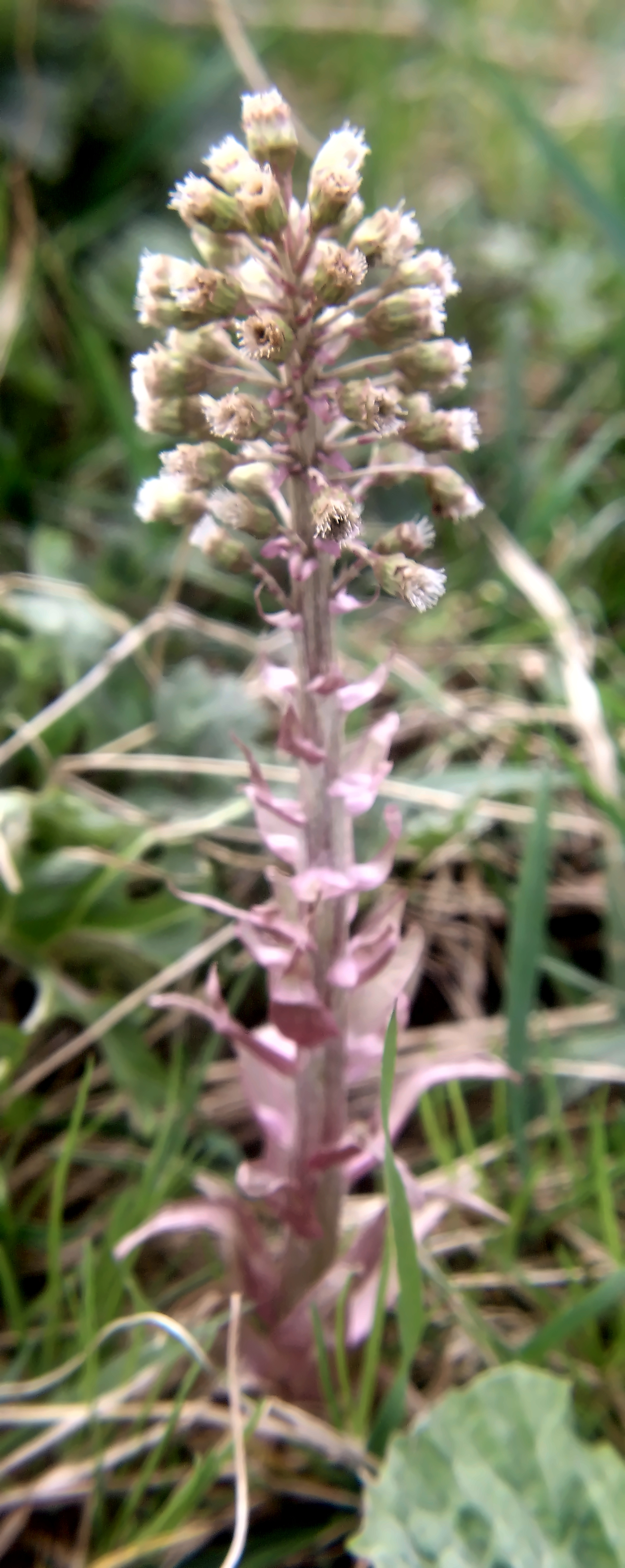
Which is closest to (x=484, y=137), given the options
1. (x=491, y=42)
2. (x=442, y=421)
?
(x=491, y=42)

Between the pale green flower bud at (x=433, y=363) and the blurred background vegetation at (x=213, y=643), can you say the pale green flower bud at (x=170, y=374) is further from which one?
the blurred background vegetation at (x=213, y=643)

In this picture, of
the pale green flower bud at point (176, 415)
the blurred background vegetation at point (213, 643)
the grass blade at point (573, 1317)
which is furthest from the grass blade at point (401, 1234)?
the pale green flower bud at point (176, 415)

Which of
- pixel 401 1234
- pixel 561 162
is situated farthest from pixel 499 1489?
pixel 561 162

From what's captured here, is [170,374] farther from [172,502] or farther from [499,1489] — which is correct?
[499,1489]

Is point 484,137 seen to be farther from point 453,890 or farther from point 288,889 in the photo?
point 288,889

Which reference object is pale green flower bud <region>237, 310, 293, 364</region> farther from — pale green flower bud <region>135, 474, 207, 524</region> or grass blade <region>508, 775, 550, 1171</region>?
grass blade <region>508, 775, 550, 1171</region>

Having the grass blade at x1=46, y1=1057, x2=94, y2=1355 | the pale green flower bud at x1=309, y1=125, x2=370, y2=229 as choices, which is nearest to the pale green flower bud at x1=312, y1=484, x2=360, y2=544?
the pale green flower bud at x1=309, y1=125, x2=370, y2=229
